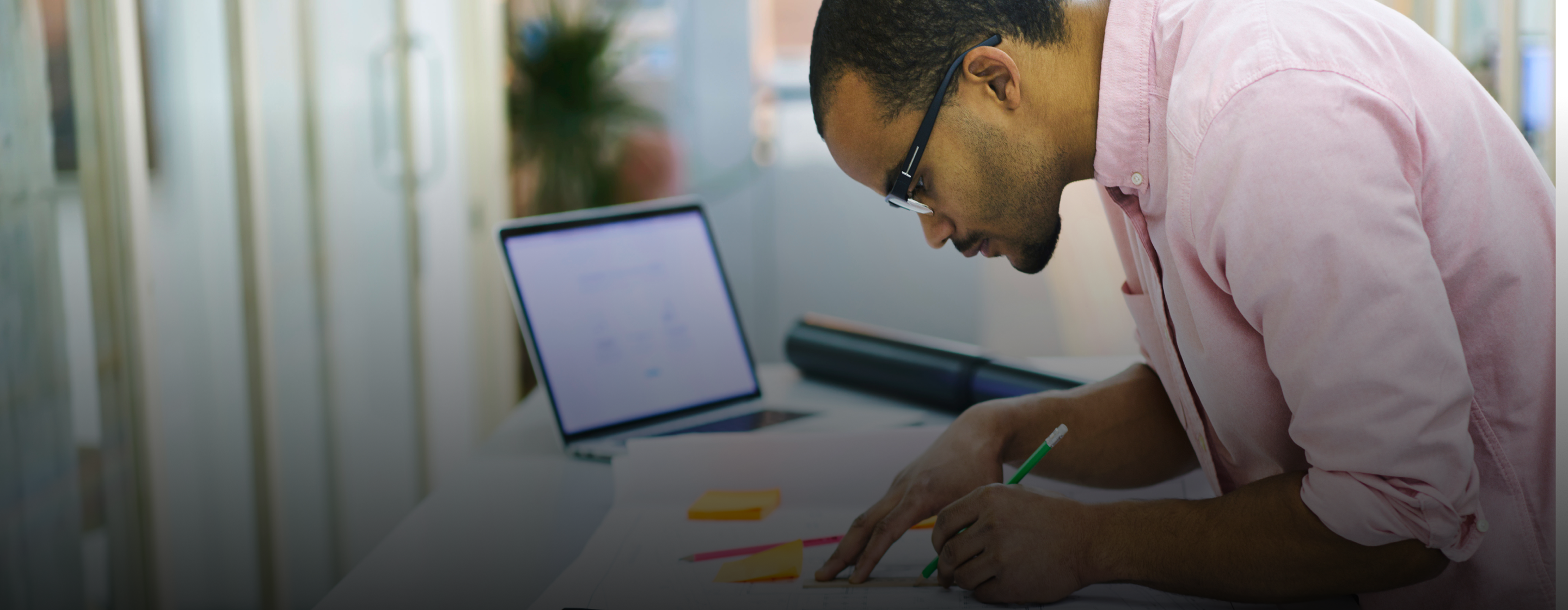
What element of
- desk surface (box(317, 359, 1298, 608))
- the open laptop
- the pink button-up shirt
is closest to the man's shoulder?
the pink button-up shirt

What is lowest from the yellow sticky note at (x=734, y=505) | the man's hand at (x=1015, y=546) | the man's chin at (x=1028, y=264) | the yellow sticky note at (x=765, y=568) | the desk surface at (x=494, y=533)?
the desk surface at (x=494, y=533)

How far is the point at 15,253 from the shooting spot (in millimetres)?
1175

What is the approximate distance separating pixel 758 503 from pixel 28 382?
0.94 meters

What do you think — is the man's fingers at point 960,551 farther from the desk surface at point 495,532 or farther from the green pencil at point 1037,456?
the desk surface at point 495,532

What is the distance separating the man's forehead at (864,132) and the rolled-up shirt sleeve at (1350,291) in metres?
0.24

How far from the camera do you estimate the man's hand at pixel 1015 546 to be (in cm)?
68

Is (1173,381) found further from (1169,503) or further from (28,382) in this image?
(28,382)

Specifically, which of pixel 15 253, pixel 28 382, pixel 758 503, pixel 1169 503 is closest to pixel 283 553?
pixel 28 382

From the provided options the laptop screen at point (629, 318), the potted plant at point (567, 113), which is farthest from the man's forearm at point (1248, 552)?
the potted plant at point (567, 113)

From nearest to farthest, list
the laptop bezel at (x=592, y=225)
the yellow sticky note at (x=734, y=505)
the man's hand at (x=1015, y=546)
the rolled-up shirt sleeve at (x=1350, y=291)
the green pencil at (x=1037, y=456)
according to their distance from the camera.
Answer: the rolled-up shirt sleeve at (x=1350, y=291) → the man's hand at (x=1015, y=546) → the green pencil at (x=1037, y=456) → the yellow sticky note at (x=734, y=505) → the laptop bezel at (x=592, y=225)

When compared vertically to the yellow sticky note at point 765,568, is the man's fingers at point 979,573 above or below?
above

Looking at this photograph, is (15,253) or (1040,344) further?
(1040,344)

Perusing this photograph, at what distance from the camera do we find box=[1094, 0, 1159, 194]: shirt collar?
2.31ft

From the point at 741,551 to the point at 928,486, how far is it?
164 mm
